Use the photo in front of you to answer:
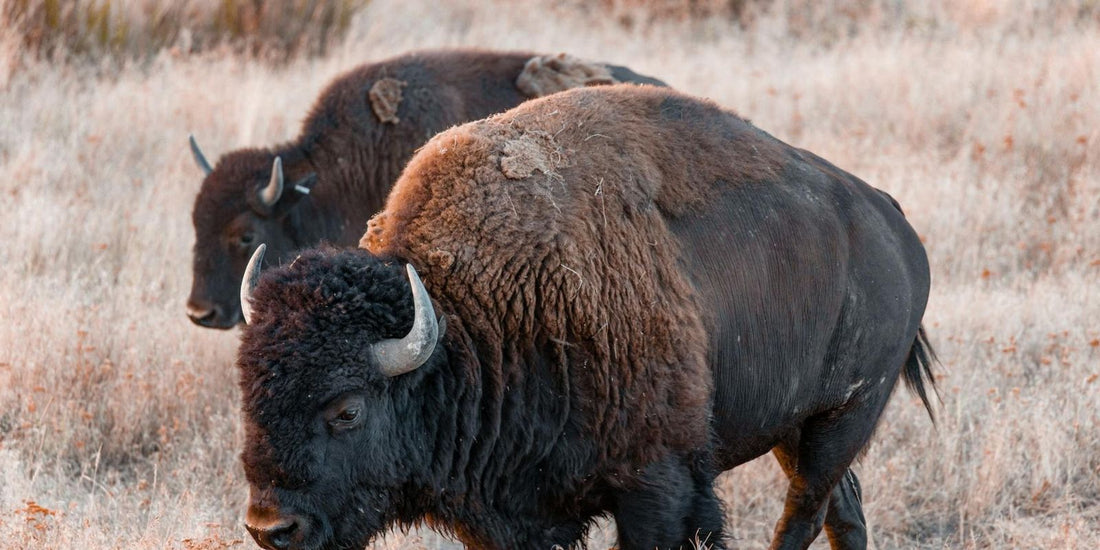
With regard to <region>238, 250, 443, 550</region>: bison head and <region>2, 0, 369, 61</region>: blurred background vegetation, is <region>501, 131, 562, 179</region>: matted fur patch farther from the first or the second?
<region>2, 0, 369, 61</region>: blurred background vegetation

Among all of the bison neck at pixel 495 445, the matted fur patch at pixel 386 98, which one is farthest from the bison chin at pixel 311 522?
→ the matted fur patch at pixel 386 98

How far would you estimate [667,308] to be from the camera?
12.8 ft

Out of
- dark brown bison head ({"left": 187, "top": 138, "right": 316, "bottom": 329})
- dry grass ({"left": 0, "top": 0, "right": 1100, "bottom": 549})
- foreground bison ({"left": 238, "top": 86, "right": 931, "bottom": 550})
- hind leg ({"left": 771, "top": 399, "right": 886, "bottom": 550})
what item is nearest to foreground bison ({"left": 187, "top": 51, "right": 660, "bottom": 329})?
dark brown bison head ({"left": 187, "top": 138, "right": 316, "bottom": 329})

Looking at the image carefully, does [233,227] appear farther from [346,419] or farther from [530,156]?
[346,419]

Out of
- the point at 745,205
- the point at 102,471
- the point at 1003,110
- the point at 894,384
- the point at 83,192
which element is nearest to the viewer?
the point at 745,205

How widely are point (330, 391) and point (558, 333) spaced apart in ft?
2.60

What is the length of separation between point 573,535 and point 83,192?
661cm

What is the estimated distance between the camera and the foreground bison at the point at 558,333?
3629 mm

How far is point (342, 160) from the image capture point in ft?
24.7

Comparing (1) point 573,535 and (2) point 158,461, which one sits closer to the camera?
(1) point 573,535

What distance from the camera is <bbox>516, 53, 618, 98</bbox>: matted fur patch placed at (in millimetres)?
7441

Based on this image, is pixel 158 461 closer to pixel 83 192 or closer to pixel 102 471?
pixel 102 471

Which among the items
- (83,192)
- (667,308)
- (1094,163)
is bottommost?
(83,192)

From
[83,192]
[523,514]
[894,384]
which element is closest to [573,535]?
[523,514]
